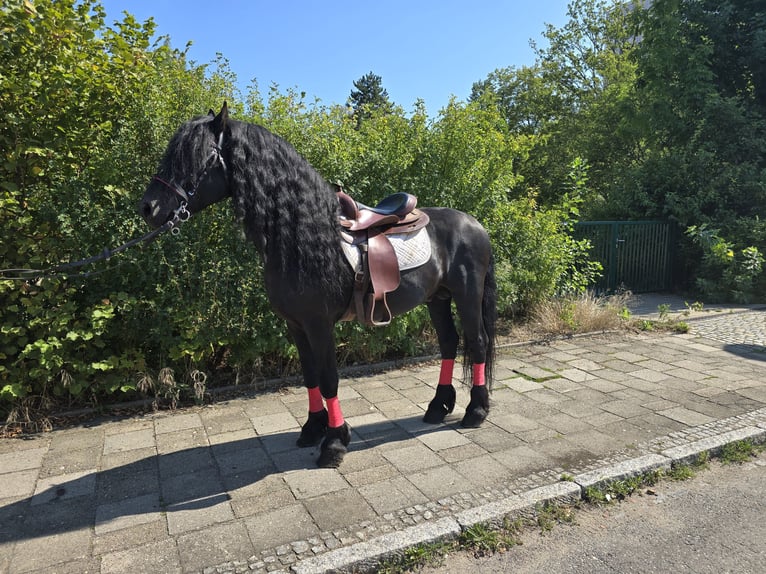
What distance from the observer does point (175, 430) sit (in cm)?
388

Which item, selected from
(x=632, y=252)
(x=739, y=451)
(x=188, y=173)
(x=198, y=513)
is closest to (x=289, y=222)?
(x=188, y=173)

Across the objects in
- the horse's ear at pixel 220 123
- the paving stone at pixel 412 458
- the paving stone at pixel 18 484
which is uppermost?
the horse's ear at pixel 220 123

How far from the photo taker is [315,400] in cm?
348

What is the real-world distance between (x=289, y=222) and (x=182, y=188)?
2.00 feet

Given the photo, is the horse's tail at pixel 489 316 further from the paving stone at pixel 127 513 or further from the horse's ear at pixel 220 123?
the paving stone at pixel 127 513

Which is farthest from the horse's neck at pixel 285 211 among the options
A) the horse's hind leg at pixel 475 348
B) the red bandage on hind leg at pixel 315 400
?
the horse's hind leg at pixel 475 348

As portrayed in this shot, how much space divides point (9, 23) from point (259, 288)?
2758 millimetres

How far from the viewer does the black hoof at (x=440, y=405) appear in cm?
396

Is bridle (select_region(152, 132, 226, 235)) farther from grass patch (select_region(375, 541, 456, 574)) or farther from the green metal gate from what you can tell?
the green metal gate

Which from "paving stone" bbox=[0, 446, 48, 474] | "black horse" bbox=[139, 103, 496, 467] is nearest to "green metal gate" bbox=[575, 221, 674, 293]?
"black horse" bbox=[139, 103, 496, 467]

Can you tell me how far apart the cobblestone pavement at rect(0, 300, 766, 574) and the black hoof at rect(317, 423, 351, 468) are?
3.7 inches

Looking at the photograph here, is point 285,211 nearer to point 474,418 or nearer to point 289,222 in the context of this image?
point 289,222

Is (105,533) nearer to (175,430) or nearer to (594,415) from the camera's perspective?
(175,430)

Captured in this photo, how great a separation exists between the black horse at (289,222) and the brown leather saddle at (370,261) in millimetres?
102
